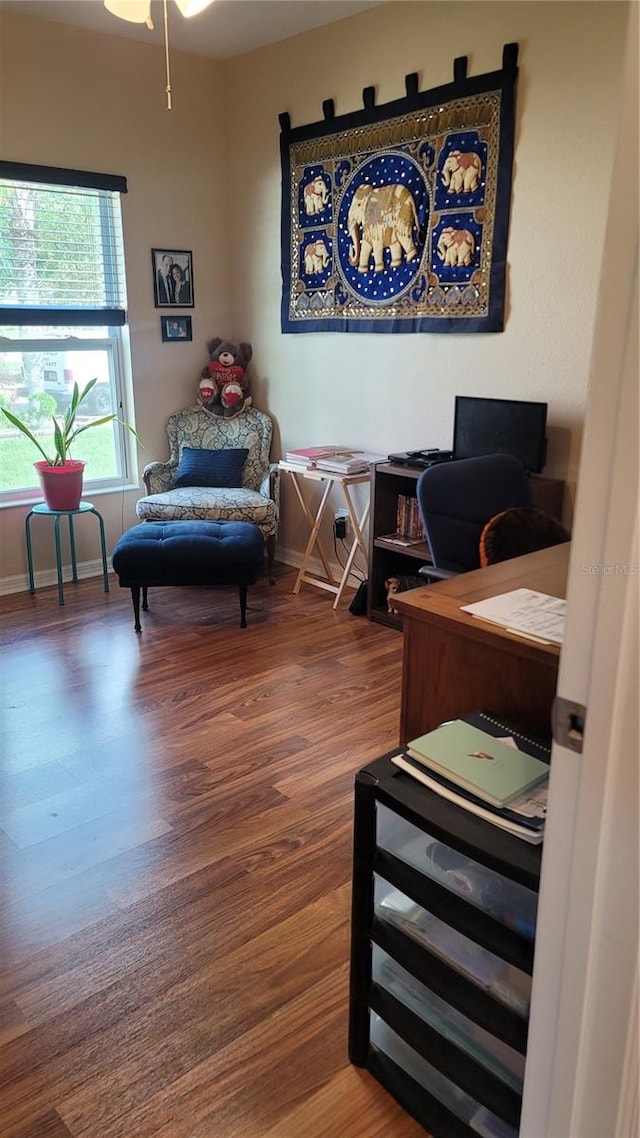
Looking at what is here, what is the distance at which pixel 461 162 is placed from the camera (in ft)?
11.2

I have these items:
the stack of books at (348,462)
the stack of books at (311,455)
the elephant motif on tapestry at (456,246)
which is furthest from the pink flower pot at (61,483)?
the elephant motif on tapestry at (456,246)

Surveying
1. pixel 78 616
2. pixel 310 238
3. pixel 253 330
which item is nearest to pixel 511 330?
pixel 310 238

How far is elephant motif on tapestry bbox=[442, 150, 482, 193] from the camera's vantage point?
3.37m

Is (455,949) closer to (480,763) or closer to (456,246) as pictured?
(480,763)

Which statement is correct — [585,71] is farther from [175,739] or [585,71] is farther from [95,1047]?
[95,1047]

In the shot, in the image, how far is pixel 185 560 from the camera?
359 centimetres

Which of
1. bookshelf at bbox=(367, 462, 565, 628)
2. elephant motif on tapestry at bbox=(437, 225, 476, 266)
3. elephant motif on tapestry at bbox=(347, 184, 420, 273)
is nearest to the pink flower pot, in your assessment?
bookshelf at bbox=(367, 462, 565, 628)

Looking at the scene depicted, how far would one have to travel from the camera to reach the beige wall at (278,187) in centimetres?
309

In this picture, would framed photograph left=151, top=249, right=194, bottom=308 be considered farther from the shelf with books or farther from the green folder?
the green folder

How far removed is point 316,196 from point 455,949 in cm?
381

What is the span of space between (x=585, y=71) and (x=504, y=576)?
2238mm

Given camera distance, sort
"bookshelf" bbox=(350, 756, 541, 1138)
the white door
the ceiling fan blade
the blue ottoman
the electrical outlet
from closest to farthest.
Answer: the white door
"bookshelf" bbox=(350, 756, 541, 1138)
the ceiling fan blade
the blue ottoman
the electrical outlet

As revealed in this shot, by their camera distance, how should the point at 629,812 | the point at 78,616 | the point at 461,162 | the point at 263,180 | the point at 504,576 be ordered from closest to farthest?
the point at 629,812
the point at 504,576
the point at 461,162
the point at 78,616
the point at 263,180

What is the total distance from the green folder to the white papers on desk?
209 mm
